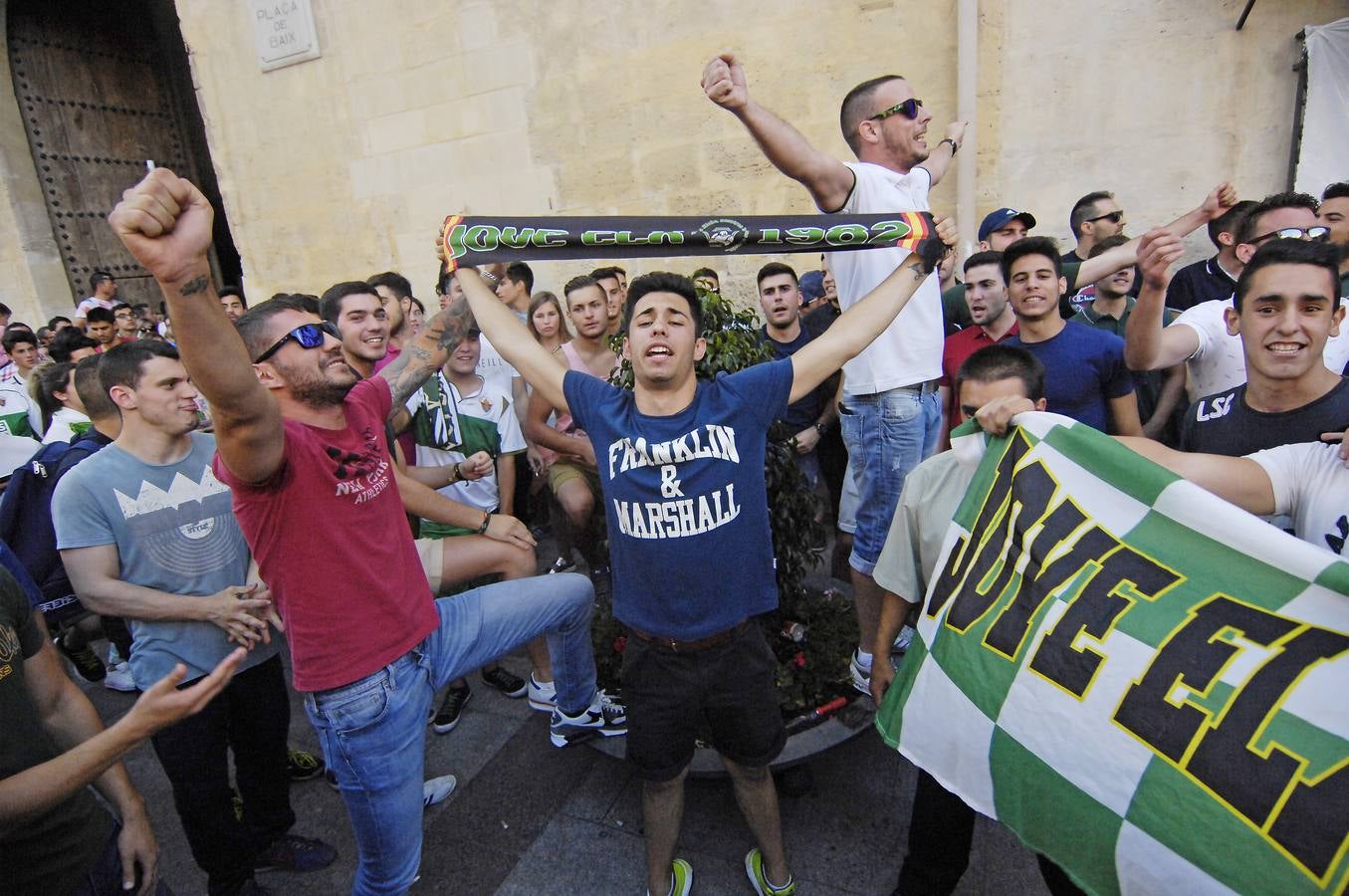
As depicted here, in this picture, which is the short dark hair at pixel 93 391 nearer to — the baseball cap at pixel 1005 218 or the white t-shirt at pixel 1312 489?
the white t-shirt at pixel 1312 489

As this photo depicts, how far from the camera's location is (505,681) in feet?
13.2

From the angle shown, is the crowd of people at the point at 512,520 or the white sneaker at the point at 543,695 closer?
the crowd of people at the point at 512,520

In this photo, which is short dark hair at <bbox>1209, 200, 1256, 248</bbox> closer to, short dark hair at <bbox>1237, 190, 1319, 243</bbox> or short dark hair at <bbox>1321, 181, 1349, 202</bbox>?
short dark hair at <bbox>1237, 190, 1319, 243</bbox>

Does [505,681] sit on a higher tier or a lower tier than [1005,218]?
lower

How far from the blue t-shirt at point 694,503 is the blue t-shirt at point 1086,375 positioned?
1.63 m

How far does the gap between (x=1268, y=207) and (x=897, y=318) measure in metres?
2.12

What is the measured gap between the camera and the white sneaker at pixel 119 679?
14.6 ft

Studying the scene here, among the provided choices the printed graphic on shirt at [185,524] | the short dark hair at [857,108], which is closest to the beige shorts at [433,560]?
A: the printed graphic on shirt at [185,524]

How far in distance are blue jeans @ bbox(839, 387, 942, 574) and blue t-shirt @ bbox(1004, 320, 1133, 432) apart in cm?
52

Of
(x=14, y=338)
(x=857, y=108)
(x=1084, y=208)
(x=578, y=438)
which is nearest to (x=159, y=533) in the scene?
(x=578, y=438)

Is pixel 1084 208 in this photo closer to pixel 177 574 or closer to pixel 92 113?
pixel 177 574

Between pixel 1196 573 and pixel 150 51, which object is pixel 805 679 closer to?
pixel 1196 573

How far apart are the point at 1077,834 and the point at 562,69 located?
7235 mm

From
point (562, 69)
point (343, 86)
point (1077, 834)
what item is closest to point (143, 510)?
point (1077, 834)
